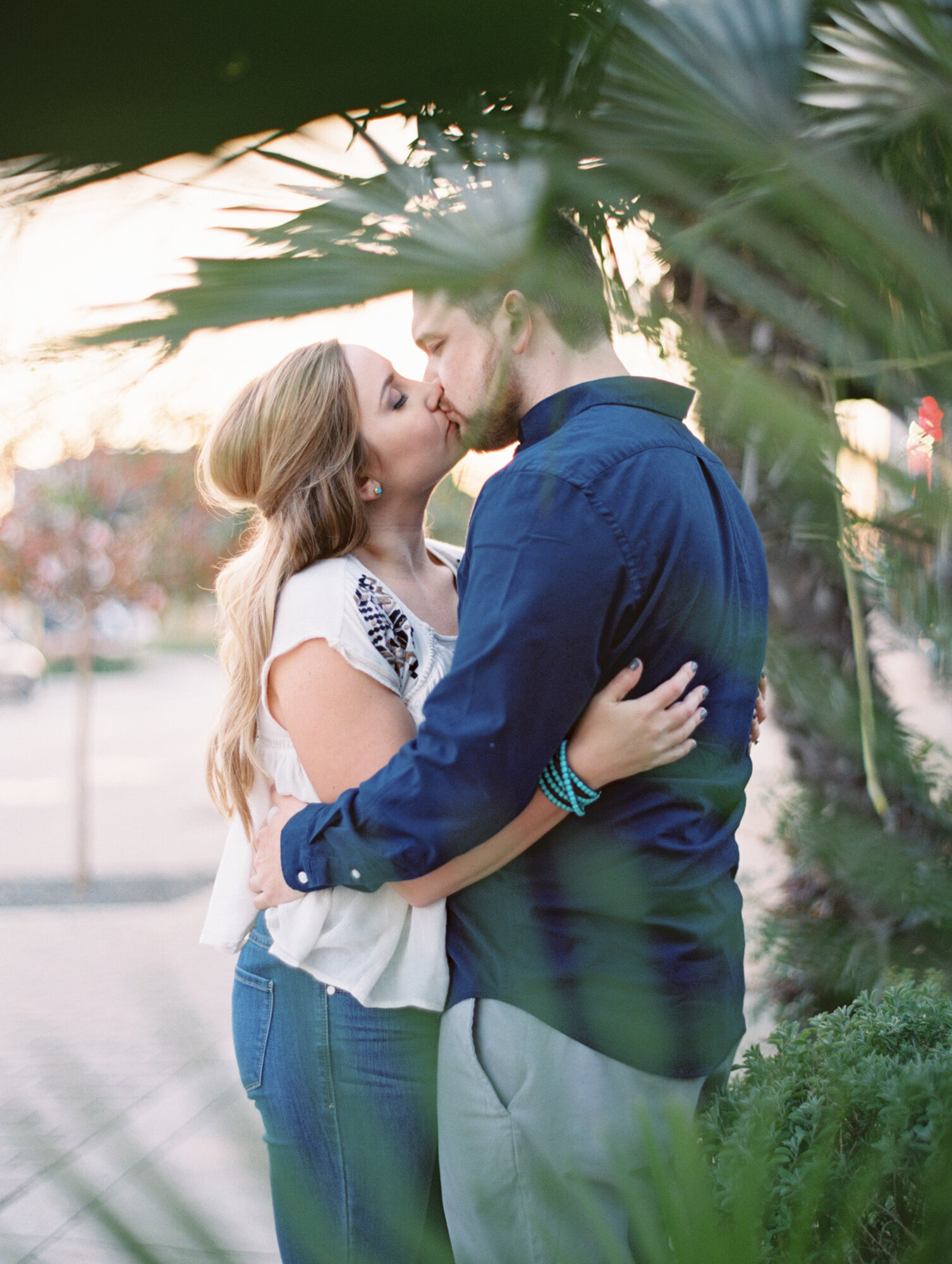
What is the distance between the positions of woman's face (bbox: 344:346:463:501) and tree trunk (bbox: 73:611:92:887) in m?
4.92

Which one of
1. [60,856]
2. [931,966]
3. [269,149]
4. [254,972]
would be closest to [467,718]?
[931,966]

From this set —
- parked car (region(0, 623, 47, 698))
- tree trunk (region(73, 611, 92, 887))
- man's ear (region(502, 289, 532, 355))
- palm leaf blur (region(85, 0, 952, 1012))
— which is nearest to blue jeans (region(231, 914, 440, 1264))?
palm leaf blur (region(85, 0, 952, 1012))

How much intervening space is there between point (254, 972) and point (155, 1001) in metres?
1.18

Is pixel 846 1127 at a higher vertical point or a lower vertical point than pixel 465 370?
lower

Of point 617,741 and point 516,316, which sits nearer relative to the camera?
point 516,316

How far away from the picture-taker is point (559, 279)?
500 mm

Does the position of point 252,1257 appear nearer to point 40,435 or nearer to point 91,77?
point 40,435

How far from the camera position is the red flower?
1.82 feet

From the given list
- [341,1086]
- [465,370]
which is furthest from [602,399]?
[341,1086]

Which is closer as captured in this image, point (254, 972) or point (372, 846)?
point (372, 846)

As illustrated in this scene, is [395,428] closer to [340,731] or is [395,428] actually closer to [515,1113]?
[340,731]

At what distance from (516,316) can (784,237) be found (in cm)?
20

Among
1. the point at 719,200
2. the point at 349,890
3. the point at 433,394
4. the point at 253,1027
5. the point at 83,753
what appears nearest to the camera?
the point at 719,200

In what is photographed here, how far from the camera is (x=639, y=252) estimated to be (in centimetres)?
67
